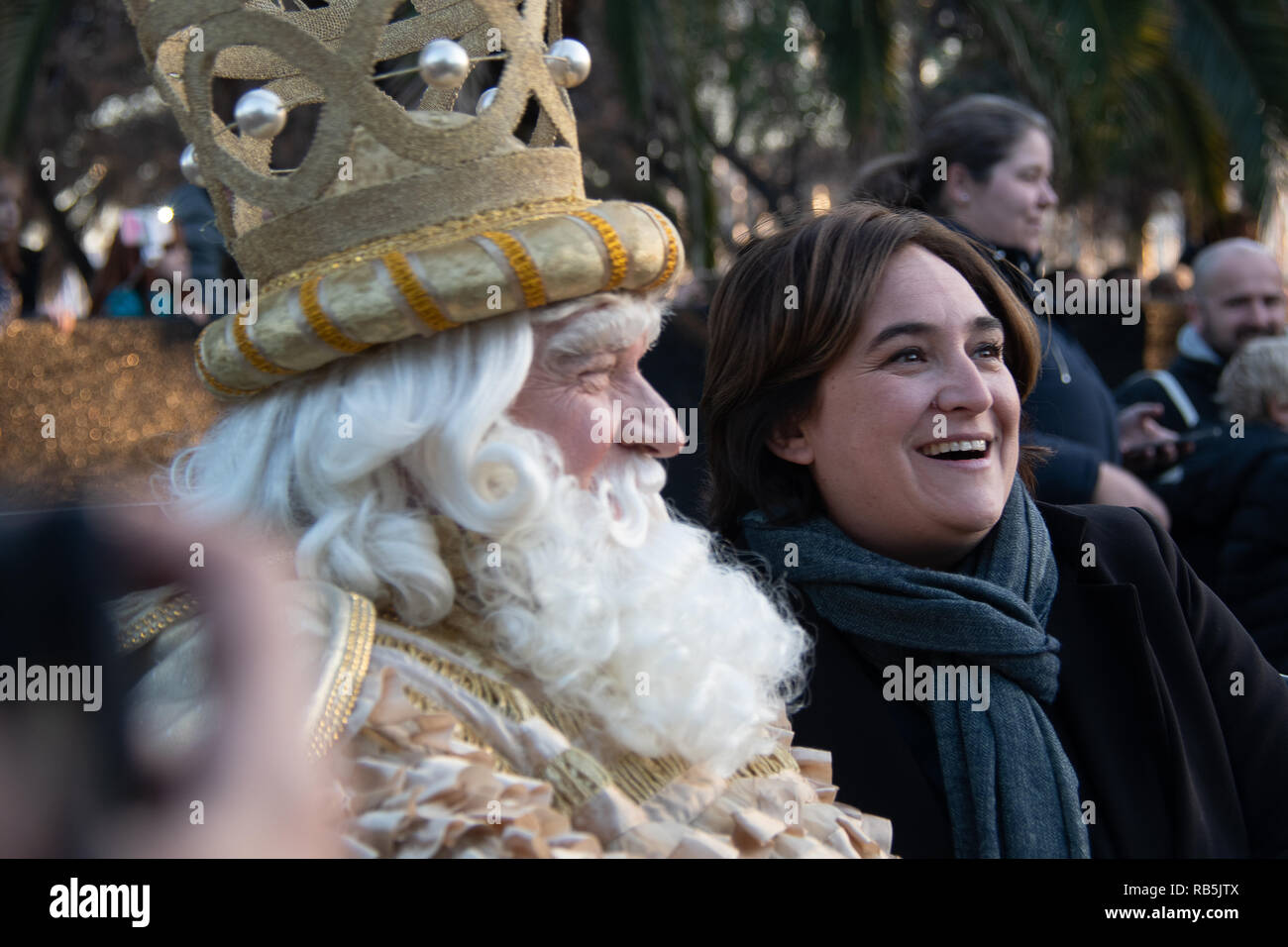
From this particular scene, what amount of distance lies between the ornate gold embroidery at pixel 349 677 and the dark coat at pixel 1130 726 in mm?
952

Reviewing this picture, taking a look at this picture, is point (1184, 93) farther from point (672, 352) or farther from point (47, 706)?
point (47, 706)

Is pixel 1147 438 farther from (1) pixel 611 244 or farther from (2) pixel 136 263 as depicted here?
(2) pixel 136 263

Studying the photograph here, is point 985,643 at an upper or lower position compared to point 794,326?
lower

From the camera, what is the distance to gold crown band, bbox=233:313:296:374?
1963 mm

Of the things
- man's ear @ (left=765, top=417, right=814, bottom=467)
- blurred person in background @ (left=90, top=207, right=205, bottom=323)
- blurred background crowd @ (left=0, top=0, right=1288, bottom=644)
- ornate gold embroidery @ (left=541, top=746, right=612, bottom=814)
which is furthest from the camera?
blurred person in background @ (left=90, top=207, right=205, bottom=323)

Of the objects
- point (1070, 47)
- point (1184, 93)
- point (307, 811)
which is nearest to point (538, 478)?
point (307, 811)

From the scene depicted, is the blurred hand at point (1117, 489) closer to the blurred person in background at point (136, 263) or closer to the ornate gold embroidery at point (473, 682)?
the ornate gold embroidery at point (473, 682)

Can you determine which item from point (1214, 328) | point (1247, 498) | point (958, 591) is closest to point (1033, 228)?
point (1247, 498)

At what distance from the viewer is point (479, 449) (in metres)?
1.92
